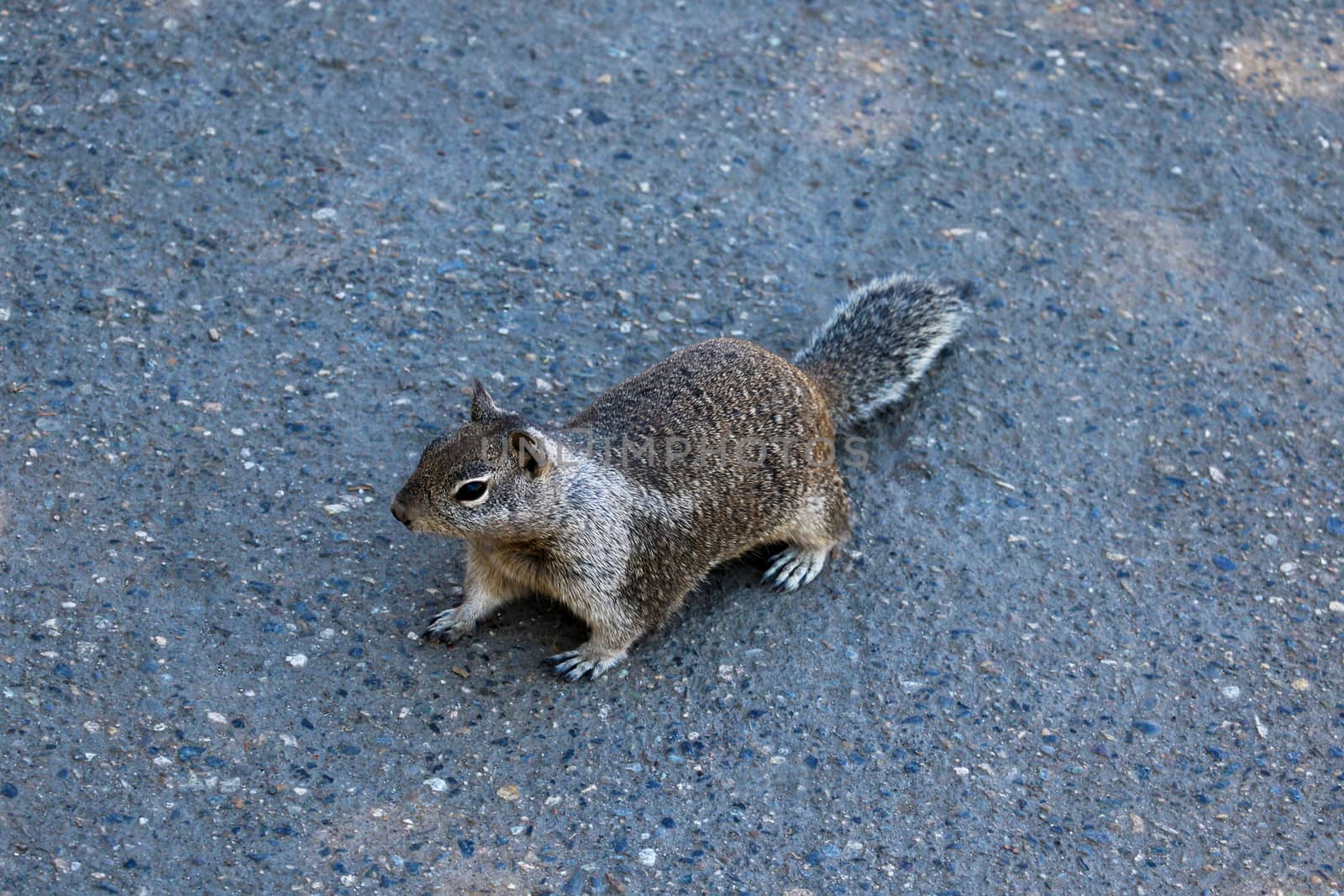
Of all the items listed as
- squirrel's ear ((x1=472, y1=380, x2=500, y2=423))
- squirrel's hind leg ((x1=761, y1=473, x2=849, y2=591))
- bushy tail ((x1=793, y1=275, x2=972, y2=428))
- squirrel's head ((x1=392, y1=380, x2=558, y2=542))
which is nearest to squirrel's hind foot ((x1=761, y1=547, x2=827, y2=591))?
A: squirrel's hind leg ((x1=761, y1=473, x2=849, y2=591))

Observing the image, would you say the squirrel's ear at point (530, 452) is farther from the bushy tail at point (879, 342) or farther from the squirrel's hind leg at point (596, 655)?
the bushy tail at point (879, 342)

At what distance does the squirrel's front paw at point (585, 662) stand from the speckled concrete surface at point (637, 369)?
0.15ft

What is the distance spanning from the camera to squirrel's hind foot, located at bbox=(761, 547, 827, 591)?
3.95 meters

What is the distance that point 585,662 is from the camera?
3.59m

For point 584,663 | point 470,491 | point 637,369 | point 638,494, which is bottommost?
point 584,663

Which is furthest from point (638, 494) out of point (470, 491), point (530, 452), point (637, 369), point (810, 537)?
point (637, 369)

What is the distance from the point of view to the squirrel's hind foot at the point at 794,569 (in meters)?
3.95

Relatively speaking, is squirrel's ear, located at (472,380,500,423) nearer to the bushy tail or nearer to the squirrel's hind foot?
the squirrel's hind foot

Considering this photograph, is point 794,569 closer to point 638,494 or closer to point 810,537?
point 810,537

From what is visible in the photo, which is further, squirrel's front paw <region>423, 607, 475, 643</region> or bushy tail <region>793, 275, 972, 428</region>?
bushy tail <region>793, 275, 972, 428</region>

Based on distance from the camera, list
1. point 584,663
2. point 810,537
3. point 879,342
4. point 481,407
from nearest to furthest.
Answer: point 481,407, point 584,663, point 810,537, point 879,342

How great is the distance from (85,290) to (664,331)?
6.44 ft

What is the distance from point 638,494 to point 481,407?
0.50 m

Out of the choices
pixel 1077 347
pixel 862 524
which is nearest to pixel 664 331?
pixel 862 524
